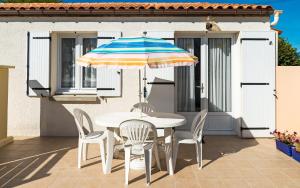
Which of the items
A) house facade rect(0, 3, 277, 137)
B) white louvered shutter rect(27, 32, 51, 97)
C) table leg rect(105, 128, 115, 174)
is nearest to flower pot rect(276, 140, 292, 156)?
house facade rect(0, 3, 277, 137)

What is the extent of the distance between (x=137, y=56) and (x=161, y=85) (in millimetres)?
3426

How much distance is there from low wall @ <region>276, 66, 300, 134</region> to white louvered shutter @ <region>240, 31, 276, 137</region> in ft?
0.65

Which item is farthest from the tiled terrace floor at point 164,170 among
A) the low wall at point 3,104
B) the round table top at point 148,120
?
the round table top at point 148,120

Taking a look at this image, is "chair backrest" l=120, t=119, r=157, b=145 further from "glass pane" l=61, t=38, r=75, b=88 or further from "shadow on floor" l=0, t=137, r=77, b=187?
"glass pane" l=61, t=38, r=75, b=88

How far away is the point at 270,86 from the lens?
778 centimetres

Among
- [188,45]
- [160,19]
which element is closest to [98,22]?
A: [160,19]

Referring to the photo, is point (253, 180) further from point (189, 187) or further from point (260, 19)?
point (260, 19)

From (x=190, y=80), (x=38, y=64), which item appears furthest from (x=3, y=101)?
(x=190, y=80)

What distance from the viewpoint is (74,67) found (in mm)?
8219

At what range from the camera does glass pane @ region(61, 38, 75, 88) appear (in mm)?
8219

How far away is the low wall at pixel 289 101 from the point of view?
25.5 ft

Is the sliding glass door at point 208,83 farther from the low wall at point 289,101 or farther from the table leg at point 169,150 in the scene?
the table leg at point 169,150

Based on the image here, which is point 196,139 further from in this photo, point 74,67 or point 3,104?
point 3,104

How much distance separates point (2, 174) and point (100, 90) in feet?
11.1
